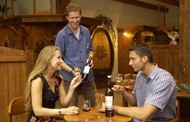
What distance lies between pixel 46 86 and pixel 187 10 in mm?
3207

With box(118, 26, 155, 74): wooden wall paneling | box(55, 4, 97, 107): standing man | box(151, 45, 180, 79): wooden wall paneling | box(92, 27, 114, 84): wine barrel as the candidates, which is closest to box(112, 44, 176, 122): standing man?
box(55, 4, 97, 107): standing man

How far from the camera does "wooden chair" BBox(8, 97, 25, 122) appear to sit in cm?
278

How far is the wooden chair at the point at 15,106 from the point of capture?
2.78 meters

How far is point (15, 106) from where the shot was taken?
2.82 m

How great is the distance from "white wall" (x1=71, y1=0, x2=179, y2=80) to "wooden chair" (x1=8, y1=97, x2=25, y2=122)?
6.88m

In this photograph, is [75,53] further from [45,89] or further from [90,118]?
[90,118]

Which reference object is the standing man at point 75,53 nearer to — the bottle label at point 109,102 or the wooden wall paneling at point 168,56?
the bottle label at point 109,102

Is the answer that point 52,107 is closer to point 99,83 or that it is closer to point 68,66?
point 68,66

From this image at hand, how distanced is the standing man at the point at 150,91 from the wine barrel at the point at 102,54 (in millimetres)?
7821

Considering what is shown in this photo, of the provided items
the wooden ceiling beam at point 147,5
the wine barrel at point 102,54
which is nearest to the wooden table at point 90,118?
the wine barrel at point 102,54

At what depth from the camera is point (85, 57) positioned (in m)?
3.28

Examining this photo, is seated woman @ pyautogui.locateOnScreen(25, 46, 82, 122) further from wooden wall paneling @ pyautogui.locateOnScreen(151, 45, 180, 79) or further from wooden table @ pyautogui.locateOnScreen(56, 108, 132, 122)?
wooden wall paneling @ pyautogui.locateOnScreen(151, 45, 180, 79)

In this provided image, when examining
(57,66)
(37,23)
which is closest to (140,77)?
(57,66)

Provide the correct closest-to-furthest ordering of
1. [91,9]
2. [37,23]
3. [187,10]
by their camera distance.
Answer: [187,10] < [37,23] < [91,9]
